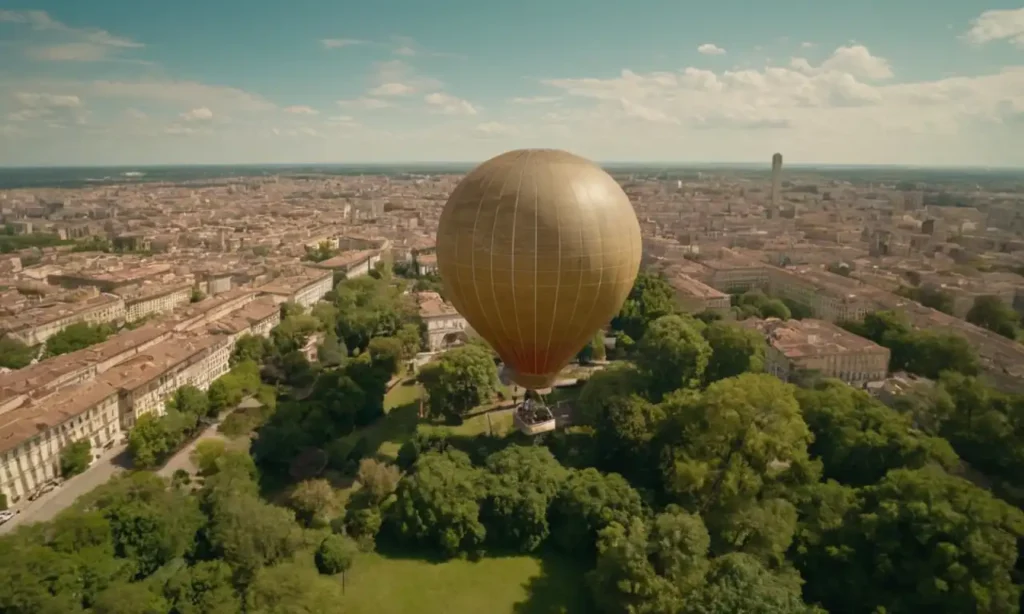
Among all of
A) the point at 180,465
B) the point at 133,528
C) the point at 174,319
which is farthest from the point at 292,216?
the point at 133,528

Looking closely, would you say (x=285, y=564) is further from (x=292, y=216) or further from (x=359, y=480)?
(x=292, y=216)

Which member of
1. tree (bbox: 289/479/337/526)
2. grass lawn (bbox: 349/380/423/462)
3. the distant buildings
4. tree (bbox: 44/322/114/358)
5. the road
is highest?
the distant buildings

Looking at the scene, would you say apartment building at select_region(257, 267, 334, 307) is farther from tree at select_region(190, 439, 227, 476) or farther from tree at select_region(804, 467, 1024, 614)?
tree at select_region(804, 467, 1024, 614)

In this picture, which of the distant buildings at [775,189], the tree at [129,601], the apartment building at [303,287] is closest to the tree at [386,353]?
the apartment building at [303,287]

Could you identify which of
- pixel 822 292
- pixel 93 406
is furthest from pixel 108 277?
pixel 822 292

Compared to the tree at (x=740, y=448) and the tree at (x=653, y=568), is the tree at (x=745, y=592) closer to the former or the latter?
the tree at (x=653, y=568)

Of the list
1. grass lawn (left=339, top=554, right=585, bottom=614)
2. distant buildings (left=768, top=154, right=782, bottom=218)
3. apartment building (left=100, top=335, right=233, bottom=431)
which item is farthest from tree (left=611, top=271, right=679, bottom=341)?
distant buildings (left=768, top=154, right=782, bottom=218)

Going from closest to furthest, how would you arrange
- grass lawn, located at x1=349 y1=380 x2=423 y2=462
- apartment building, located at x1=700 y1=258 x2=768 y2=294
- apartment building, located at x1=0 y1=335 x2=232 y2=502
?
1. apartment building, located at x1=0 y1=335 x2=232 y2=502
2. grass lawn, located at x1=349 y1=380 x2=423 y2=462
3. apartment building, located at x1=700 y1=258 x2=768 y2=294
